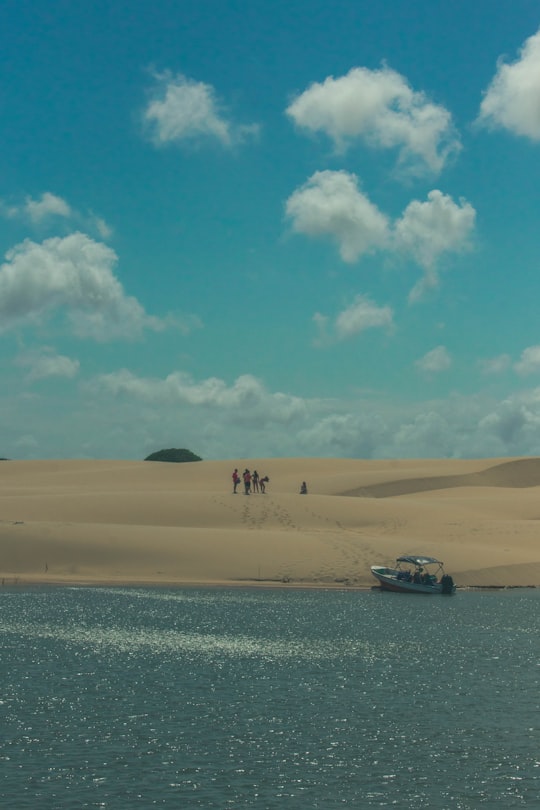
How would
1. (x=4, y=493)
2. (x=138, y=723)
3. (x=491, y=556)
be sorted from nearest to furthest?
(x=138, y=723) < (x=491, y=556) < (x=4, y=493)

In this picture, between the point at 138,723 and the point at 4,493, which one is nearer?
the point at 138,723

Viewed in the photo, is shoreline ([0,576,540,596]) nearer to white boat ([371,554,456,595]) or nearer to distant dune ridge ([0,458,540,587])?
distant dune ridge ([0,458,540,587])

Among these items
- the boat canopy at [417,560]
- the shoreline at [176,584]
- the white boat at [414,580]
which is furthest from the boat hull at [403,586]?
the boat canopy at [417,560]

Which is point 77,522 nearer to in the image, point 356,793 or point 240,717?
point 240,717

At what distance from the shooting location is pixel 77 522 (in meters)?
53.0

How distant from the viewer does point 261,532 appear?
50.2 meters

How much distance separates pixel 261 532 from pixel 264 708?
2931cm

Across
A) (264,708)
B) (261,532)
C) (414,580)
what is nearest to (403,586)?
(414,580)

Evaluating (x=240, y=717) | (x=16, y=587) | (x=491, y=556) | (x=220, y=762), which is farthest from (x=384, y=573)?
(x=220, y=762)

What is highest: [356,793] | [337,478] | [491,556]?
[337,478]

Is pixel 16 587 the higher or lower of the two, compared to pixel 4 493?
lower

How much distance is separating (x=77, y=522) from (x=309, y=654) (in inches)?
1088

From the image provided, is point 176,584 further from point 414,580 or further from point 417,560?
point 417,560

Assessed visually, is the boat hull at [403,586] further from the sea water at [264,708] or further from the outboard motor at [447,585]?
the sea water at [264,708]
